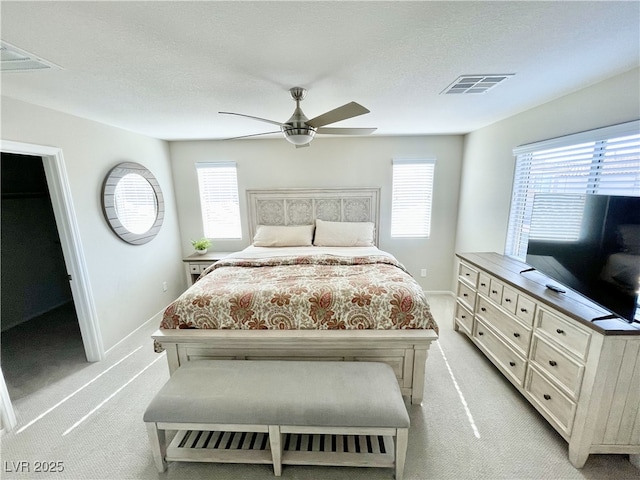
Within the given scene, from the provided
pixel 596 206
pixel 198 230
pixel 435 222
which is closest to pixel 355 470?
pixel 596 206

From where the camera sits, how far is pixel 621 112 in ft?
5.51

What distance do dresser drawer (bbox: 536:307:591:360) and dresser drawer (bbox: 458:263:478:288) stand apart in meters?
0.78

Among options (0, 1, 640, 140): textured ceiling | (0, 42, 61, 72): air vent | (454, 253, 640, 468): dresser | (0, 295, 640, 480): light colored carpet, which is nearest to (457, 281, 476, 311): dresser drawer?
(454, 253, 640, 468): dresser

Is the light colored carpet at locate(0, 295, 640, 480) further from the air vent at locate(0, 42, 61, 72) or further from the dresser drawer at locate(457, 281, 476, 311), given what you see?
the air vent at locate(0, 42, 61, 72)

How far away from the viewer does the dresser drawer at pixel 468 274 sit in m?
2.53

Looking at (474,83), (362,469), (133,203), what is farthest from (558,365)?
(133,203)

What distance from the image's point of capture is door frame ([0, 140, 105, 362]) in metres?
2.20

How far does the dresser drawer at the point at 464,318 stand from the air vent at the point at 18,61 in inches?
151

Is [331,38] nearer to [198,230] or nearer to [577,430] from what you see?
[577,430]

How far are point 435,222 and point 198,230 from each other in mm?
3788

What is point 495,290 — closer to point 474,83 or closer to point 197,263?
point 474,83

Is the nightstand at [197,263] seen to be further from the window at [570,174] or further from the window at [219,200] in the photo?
the window at [570,174]

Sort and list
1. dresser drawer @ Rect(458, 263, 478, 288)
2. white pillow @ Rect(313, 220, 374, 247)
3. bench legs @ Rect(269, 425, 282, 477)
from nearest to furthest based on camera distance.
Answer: bench legs @ Rect(269, 425, 282, 477), dresser drawer @ Rect(458, 263, 478, 288), white pillow @ Rect(313, 220, 374, 247)

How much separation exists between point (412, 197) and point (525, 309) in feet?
7.48
